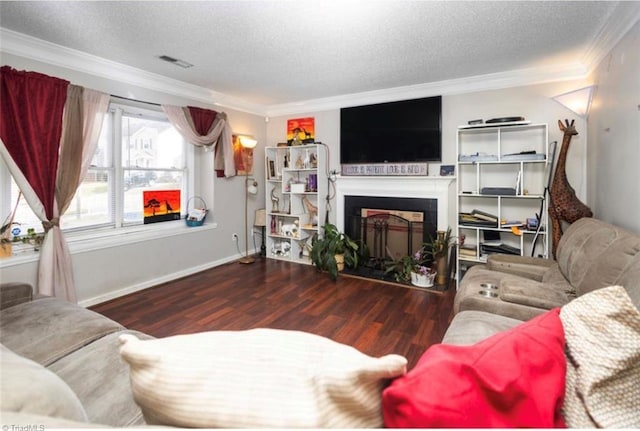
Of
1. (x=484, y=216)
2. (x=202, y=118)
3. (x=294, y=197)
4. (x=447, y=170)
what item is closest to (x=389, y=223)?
(x=447, y=170)

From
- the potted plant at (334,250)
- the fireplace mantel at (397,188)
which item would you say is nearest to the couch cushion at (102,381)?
the potted plant at (334,250)

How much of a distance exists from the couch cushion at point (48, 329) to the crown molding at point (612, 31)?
3.73 m

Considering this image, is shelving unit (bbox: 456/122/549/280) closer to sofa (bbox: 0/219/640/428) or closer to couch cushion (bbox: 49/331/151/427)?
sofa (bbox: 0/219/640/428)

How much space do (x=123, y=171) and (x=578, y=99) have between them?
15.3 ft

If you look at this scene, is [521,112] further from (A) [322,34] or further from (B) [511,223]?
(A) [322,34]

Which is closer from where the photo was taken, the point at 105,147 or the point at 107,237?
the point at 107,237

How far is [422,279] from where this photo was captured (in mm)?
3639

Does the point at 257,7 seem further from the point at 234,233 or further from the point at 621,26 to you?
the point at 234,233

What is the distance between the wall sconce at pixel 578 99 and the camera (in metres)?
2.80

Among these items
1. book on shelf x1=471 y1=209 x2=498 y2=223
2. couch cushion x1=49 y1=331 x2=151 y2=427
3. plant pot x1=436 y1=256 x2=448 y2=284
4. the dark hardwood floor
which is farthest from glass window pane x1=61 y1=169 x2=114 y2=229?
book on shelf x1=471 y1=209 x2=498 y2=223

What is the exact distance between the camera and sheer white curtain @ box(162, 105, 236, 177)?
149 inches

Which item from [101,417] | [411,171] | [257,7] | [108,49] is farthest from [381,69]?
[101,417]

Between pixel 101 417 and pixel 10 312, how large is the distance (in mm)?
1139

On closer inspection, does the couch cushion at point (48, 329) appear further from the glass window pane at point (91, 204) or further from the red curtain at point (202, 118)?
the red curtain at point (202, 118)
